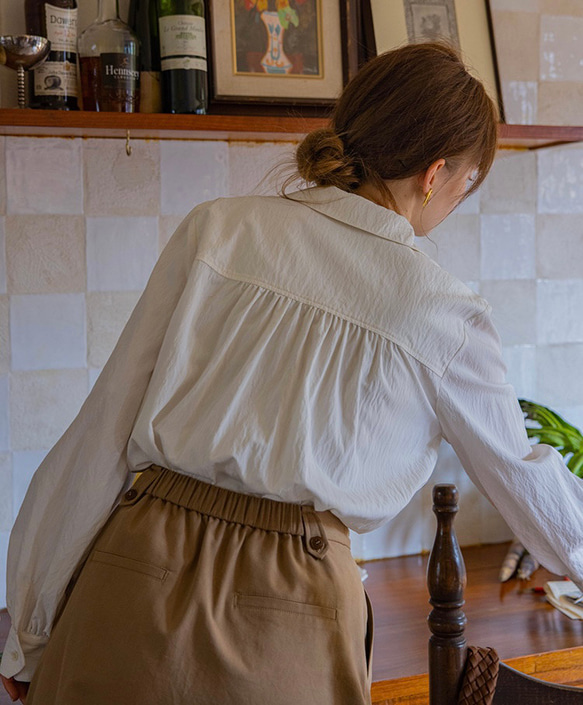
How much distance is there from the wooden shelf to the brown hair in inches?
14.9

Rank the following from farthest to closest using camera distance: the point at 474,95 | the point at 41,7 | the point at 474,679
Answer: the point at 41,7
the point at 474,95
the point at 474,679

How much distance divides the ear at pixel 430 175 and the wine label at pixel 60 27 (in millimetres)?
658

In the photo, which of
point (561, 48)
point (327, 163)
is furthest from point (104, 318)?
point (561, 48)

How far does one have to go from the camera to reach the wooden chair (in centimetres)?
81

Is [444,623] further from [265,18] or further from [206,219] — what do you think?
[265,18]

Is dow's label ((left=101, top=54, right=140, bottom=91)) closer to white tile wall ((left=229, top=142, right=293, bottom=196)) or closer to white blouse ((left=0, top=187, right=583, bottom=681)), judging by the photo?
white tile wall ((left=229, top=142, right=293, bottom=196))

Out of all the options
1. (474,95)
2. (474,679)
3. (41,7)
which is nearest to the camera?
(474,679)

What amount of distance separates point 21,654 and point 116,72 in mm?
820

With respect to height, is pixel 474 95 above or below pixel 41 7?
below

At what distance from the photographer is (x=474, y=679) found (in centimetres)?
82

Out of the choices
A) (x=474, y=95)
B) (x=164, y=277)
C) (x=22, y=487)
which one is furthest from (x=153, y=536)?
(x=22, y=487)

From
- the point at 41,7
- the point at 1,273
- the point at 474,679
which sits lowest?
the point at 474,679

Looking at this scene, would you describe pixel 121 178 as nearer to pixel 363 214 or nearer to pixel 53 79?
pixel 53 79

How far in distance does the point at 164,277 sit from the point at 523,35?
1.06 meters
